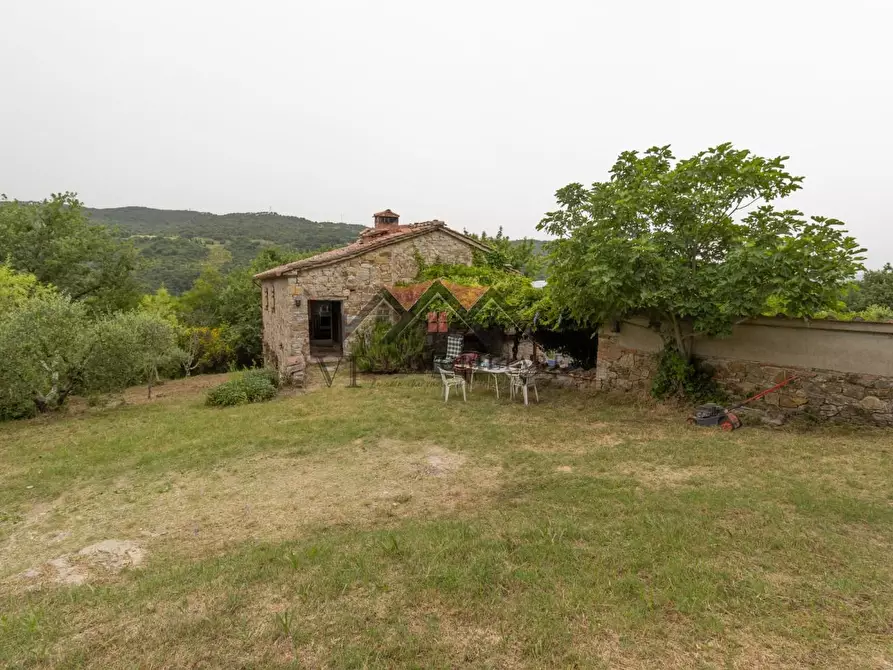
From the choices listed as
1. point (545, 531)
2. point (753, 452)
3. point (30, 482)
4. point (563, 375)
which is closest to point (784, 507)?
point (753, 452)

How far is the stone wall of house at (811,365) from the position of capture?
675 centimetres

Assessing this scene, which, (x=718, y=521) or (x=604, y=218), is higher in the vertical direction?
(x=604, y=218)

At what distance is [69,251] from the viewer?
17.8m

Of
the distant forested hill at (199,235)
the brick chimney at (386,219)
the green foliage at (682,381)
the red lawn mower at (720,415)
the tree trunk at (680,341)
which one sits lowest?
the red lawn mower at (720,415)

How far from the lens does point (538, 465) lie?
584 centimetres

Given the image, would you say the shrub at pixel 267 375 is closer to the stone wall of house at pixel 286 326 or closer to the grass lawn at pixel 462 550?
the stone wall of house at pixel 286 326

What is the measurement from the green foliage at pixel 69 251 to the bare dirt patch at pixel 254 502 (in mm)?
15407

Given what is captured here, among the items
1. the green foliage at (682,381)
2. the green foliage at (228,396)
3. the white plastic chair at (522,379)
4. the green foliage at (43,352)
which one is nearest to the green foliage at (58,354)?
the green foliage at (43,352)

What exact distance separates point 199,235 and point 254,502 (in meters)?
43.0

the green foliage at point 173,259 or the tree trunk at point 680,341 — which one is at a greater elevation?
the green foliage at point 173,259

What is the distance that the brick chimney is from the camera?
61.0ft

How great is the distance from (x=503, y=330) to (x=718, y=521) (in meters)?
9.80

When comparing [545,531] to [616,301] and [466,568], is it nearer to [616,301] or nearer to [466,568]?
[466,568]

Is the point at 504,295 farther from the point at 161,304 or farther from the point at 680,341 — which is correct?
the point at 161,304
